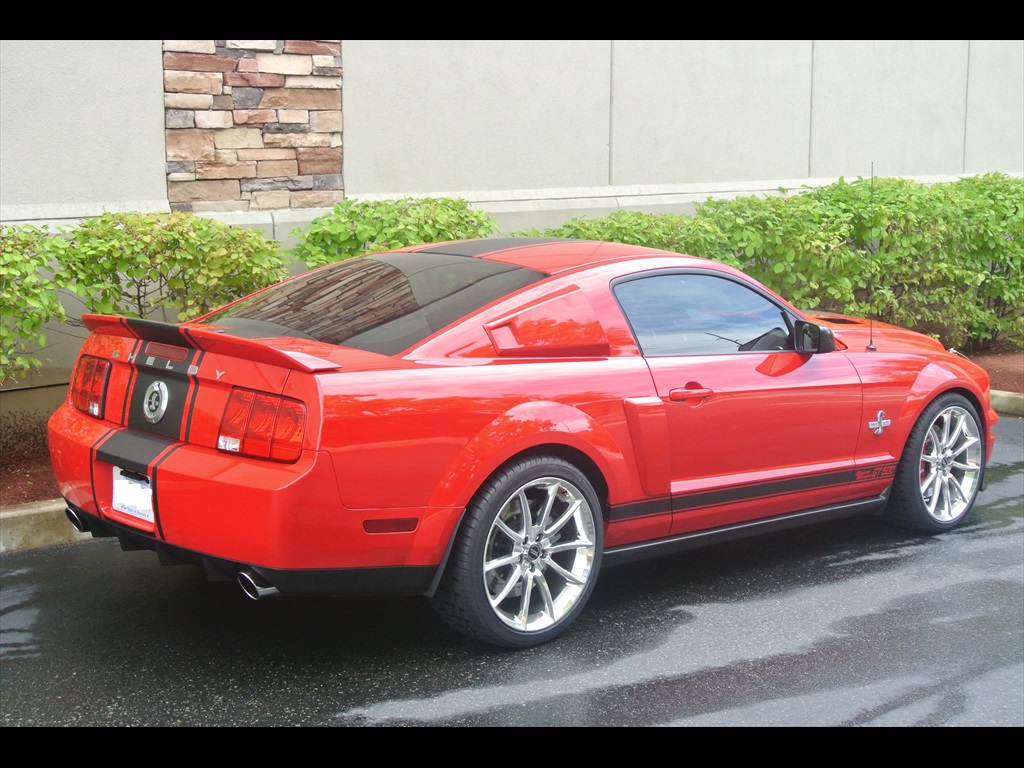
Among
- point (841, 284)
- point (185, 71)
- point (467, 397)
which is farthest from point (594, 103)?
point (467, 397)

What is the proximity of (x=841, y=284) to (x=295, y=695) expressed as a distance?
6801 millimetres

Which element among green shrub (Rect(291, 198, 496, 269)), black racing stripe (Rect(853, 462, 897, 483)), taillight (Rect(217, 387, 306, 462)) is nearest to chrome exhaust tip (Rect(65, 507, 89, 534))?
taillight (Rect(217, 387, 306, 462))

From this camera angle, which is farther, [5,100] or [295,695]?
[5,100]

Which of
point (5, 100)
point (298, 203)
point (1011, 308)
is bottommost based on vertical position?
point (1011, 308)

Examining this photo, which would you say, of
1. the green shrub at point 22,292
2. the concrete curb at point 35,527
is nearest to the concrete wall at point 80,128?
the green shrub at point 22,292

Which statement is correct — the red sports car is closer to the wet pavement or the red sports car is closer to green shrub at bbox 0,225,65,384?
the wet pavement

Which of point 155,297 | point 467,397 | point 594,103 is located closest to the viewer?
point 467,397

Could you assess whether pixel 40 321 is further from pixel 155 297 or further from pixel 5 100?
pixel 5 100

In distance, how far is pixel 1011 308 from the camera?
37.2 ft

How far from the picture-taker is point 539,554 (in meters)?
4.39

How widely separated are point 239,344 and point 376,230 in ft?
13.0

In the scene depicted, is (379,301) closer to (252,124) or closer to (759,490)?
(759,490)

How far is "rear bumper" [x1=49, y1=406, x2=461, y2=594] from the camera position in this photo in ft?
12.4

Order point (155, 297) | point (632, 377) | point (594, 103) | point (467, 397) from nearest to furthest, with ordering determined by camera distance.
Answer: point (467, 397) → point (632, 377) → point (155, 297) → point (594, 103)
